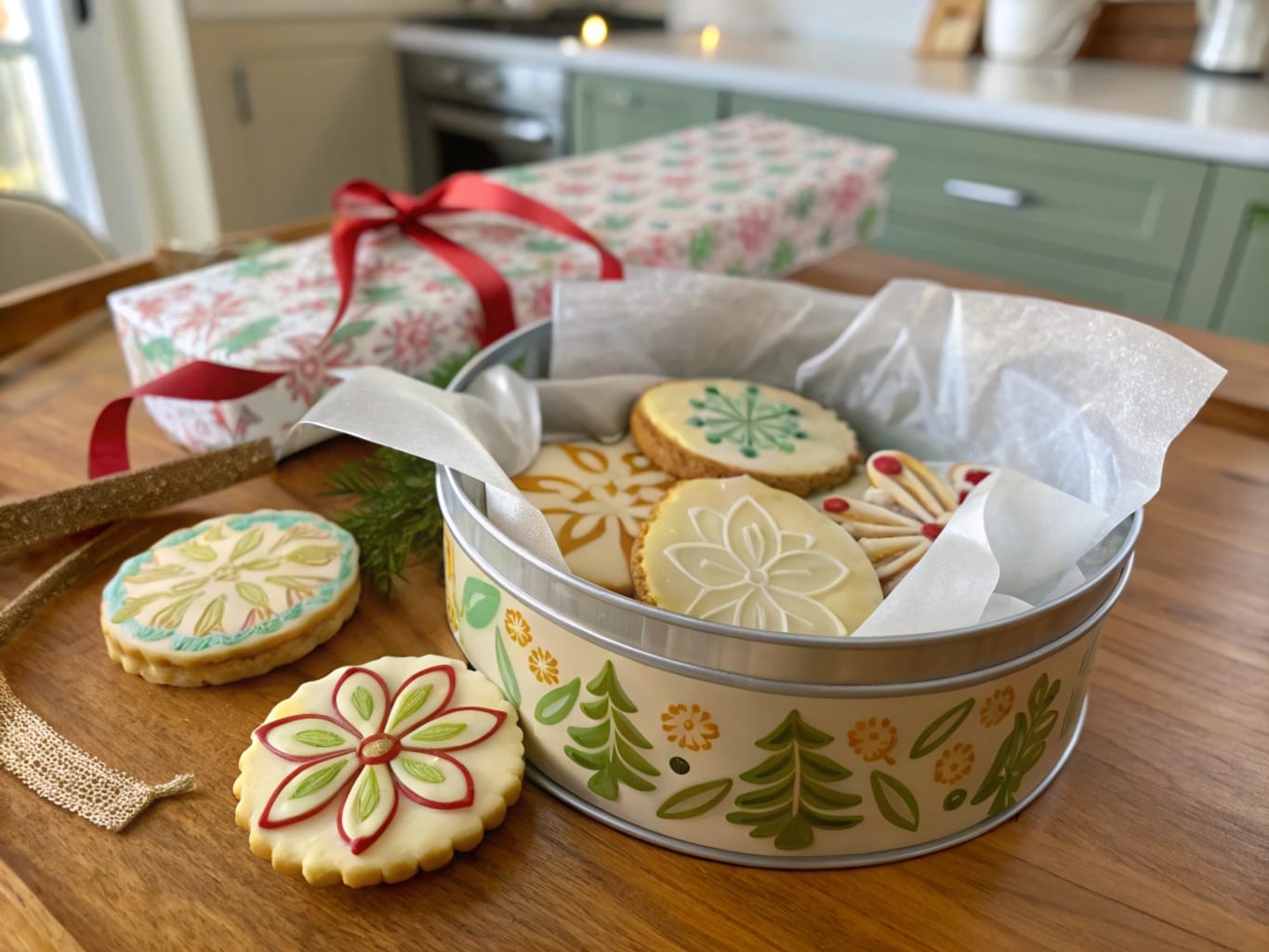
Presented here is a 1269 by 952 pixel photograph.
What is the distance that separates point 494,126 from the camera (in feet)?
6.57

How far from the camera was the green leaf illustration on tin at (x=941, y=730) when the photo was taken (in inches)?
14.0

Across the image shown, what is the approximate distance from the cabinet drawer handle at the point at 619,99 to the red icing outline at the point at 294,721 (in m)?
1.64

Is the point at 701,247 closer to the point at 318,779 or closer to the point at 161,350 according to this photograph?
the point at 161,350

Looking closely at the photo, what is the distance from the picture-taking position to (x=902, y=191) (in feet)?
5.25

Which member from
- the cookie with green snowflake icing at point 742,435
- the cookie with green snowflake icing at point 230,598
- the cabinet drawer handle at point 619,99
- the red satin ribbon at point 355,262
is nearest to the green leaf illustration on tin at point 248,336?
the red satin ribbon at point 355,262

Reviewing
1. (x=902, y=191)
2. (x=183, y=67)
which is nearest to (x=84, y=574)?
(x=902, y=191)

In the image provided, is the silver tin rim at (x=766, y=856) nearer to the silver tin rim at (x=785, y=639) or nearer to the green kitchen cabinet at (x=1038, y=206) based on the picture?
the silver tin rim at (x=785, y=639)

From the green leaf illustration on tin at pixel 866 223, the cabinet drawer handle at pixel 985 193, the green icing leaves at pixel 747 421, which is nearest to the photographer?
the green icing leaves at pixel 747 421

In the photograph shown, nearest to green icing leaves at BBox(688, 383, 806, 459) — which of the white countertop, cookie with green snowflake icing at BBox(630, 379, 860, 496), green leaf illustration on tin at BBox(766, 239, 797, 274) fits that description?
cookie with green snowflake icing at BBox(630, 379, 860, 496)

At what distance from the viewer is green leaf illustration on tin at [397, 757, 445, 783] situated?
378 mm

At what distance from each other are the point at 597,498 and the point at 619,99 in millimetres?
1519

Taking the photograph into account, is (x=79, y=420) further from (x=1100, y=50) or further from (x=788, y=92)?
(x=1100, y=50)

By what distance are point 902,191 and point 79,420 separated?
131 cm

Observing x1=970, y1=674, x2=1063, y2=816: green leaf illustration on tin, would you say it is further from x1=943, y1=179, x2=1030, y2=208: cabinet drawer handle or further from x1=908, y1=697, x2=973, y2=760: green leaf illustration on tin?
x1=943, y1=179, x2=1030, y2=208: cabinet drawer handle
